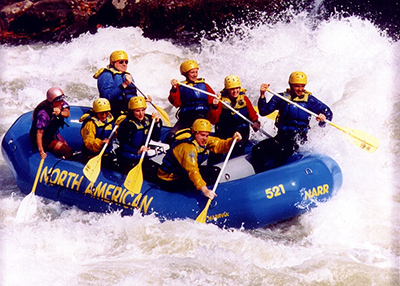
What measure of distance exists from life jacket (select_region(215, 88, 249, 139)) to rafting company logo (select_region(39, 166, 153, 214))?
1.27 m

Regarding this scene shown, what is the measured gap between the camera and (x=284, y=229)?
6.20 m

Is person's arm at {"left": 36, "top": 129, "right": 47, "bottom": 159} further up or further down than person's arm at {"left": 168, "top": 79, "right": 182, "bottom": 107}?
further down

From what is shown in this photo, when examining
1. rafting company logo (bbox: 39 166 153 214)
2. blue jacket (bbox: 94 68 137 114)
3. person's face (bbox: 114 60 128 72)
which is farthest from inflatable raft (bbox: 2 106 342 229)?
person's face (bbox: 114 60 128 72)

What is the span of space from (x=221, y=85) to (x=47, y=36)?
455 centimetres

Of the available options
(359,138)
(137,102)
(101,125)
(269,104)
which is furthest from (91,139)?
(359,138)

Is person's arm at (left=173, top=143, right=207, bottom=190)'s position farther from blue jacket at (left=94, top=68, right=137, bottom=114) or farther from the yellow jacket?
blue jacket at (left=94, top=68, right=137, bottom=114)

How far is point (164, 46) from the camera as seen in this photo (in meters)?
11.9

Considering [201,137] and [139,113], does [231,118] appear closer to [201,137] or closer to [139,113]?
[201,137]

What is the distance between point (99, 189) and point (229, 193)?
1457 millimetres

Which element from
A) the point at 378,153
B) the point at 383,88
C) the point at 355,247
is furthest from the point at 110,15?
the point at 355,247

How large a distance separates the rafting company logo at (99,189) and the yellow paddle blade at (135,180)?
0.07 meters

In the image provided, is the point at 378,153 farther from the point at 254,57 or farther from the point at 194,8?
the point at 194,8

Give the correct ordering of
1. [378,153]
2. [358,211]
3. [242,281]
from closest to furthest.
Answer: [242,281] < [358,211] < [378,153]

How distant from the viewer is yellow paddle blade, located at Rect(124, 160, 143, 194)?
597 centimetres
